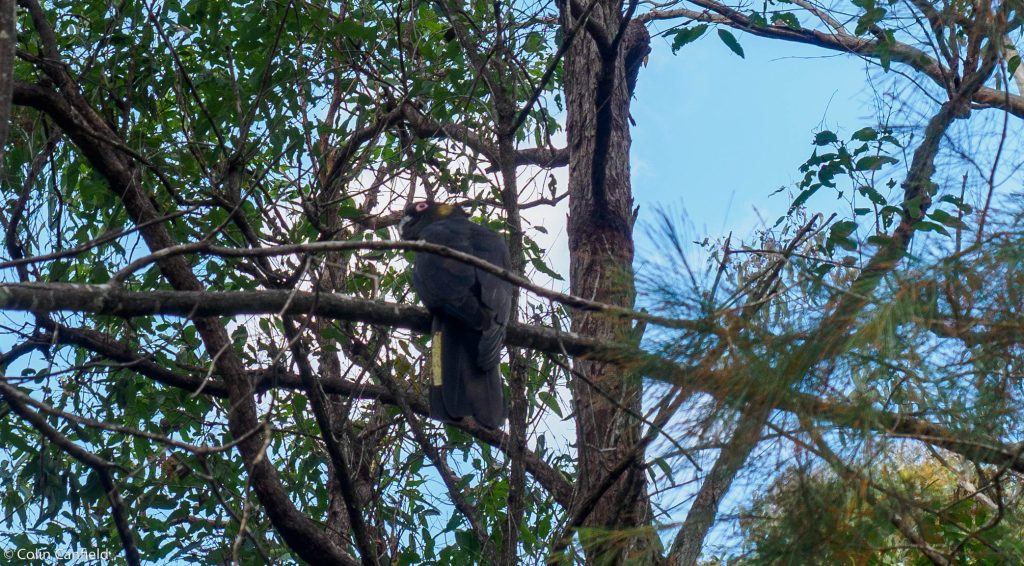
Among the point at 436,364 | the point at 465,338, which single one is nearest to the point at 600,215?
the point at 465,338

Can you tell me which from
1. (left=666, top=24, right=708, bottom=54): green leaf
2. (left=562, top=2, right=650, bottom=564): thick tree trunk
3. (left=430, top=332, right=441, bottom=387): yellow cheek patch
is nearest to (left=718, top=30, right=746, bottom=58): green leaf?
(left=666, top=24, right=708, bottom=54): green leaf

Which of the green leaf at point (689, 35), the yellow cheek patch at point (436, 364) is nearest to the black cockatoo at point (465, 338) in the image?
the yellow cheek patch at point (436, 364)

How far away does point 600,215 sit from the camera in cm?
461

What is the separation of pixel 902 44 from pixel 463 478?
293cm

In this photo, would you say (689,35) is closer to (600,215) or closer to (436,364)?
(600,215)

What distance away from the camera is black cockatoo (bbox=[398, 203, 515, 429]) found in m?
4.24

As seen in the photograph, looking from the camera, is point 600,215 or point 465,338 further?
point 600,215

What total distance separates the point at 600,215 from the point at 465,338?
2.94 ft

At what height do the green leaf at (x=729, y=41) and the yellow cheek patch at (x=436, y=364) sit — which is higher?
the green leaf at (x=729, y=41)

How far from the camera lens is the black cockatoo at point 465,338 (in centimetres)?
424

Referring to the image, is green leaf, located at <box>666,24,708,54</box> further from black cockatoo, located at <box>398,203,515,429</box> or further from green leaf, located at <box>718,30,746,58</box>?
black cockatoo, located at <box>398,203,515,429</box>

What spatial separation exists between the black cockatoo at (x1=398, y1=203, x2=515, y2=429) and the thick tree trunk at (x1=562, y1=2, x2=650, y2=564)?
380 millimetres

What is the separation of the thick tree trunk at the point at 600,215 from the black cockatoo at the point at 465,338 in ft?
1.25

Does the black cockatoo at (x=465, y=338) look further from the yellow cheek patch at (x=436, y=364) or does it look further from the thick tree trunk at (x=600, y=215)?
the thick tree trunk at (x=600, y=215)
